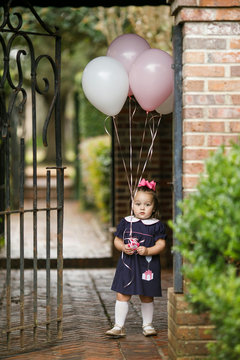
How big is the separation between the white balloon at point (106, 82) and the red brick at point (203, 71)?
25.5 inches

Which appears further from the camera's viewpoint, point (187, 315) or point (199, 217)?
point (187, 315)

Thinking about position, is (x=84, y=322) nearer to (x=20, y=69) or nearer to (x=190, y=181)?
(x=190, y=181)

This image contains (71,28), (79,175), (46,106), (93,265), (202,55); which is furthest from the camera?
(46,106)

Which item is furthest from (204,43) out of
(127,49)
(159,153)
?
(159,153)

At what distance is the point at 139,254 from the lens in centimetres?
471

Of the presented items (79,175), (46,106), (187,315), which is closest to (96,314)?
(187,315)

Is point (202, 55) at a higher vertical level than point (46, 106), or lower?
lower

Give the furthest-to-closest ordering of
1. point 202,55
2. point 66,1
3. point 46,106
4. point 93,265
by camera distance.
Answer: point 46,106
point 93,265
point 66,1
point 202,55

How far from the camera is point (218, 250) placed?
10.3 ft

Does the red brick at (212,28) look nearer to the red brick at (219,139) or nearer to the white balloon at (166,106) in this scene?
the red brick at (219,139)

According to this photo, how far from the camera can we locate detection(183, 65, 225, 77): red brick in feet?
12.7

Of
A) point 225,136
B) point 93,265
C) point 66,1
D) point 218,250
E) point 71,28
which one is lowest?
point 93,265

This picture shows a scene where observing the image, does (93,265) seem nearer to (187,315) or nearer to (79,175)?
(187,315)

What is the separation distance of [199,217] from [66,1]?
13.5ft
